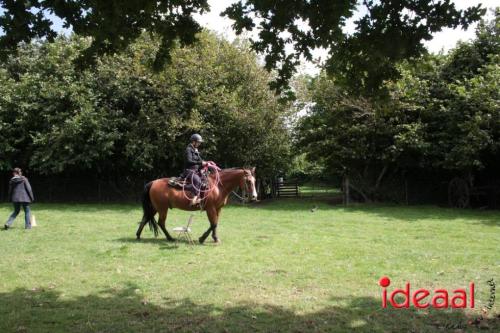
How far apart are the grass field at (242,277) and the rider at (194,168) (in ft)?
4.34

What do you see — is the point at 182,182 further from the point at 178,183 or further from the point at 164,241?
the point at 164,241

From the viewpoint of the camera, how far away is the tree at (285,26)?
5.04m

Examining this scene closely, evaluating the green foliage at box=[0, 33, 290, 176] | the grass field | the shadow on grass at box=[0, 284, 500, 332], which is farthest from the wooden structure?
the shadow on grass at box=[0, 284, 500, 332]

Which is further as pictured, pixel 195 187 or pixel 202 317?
pixel 195 187

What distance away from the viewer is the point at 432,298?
658 centimetres

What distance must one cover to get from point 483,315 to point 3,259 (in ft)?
28.6

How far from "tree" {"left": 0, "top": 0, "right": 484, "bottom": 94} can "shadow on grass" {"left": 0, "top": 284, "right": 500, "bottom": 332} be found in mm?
2892

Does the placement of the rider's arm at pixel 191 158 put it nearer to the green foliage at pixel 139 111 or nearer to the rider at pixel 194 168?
the rider at pixel 194 168

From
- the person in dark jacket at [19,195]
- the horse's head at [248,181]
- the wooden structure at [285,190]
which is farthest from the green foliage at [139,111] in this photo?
the horse's head at [248,181]

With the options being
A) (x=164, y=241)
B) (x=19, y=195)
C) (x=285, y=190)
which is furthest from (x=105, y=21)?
(x=285, y=190)

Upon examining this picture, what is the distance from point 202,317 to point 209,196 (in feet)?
19.3

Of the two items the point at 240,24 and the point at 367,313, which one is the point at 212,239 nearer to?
the point at 367,313

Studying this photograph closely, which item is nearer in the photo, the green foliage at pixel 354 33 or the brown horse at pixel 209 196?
the green foliage at pixel 354 33

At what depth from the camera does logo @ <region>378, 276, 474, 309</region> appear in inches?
243
